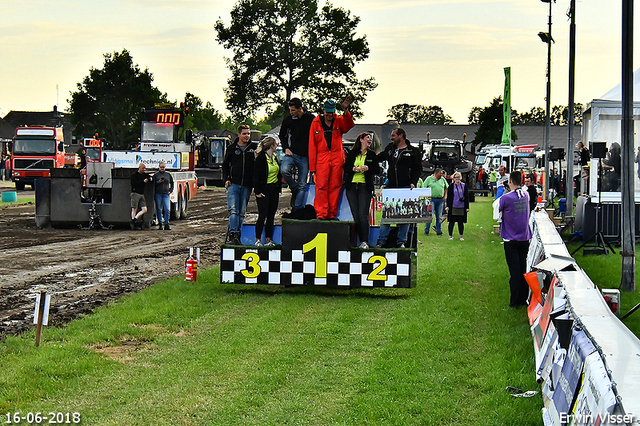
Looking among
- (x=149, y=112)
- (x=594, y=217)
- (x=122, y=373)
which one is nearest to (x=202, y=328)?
(x=122, y=373)

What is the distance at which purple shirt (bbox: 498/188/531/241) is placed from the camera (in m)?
10.2

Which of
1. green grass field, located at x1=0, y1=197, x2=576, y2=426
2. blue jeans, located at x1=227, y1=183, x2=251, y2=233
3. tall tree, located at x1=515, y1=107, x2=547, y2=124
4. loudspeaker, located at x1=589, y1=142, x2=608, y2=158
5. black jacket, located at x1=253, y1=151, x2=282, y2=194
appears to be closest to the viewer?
green grass field, located at x1=0, y1=197, x2=576, y2=426

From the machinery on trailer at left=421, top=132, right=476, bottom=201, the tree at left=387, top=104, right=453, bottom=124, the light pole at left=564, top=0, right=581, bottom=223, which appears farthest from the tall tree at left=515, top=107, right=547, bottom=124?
the light pole at left=564, top=0, right=581, bottom=223

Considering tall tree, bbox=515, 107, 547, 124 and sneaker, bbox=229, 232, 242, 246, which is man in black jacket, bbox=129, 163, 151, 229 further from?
tall tree, bbox=515, 107, 547, 124

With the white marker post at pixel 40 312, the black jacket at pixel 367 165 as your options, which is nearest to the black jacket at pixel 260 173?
the black jacket at pixel 367 165

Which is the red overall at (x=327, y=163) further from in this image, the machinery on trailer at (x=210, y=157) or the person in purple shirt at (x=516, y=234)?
the machinery on trailer at (x=210, y=157)

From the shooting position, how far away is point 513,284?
33.3ft

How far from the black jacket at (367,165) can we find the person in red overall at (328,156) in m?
Answer: 0.09

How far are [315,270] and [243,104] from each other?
204 feet

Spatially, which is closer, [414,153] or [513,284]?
[513,284]

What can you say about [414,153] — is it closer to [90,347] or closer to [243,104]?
[90,347]

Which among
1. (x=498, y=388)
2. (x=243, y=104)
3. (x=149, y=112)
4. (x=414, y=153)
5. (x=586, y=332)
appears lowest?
(x=498, y=388)

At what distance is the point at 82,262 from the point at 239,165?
173 inches

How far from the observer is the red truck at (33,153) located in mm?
A: 42500
